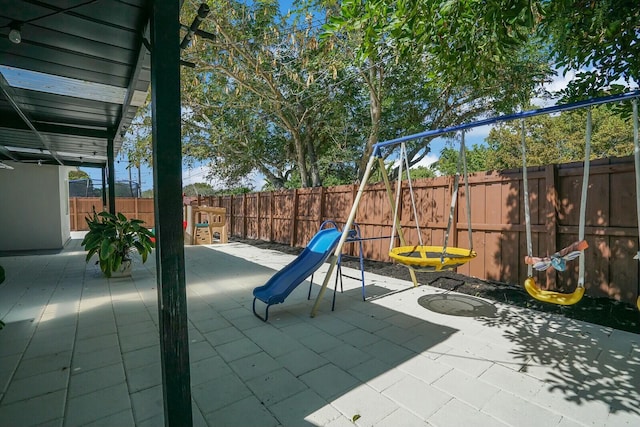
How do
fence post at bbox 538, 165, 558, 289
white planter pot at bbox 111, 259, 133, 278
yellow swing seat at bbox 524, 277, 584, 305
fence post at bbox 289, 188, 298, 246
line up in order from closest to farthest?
yellow swing seat at bbox 524, 277, 584, 305, fence post at bbox 538, 165, 558, 289, white planter pot at bbox 111, 259, 133, 278, fence post at bbox 289, 188, 298, 246

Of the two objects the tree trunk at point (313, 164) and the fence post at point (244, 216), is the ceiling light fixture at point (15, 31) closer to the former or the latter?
the tree trunk at point (313, 164)

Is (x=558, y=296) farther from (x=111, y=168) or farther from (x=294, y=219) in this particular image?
(x=111, y=168)

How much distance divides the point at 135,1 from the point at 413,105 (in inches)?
294

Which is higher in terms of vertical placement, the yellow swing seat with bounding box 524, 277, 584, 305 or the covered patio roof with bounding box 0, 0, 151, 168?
the covered patio roof with bounding box 0, 0, 151, 168

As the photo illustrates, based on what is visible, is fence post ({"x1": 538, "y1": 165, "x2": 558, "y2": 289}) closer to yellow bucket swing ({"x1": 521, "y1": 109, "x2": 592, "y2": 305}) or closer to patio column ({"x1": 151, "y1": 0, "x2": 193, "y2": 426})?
yellow bucket swing ({"x1": 521, "y1": 109, "x2": 592, "y2": 305})

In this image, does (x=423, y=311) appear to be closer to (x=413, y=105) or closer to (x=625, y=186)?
(x=625, y=186)

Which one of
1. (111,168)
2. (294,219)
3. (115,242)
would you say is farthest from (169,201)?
(294,219)

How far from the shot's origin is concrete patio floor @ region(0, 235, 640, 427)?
1620mm

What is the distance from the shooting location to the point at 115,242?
175 inches

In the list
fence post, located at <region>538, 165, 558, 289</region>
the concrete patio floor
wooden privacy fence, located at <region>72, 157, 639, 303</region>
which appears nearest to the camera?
the concrete patio floor

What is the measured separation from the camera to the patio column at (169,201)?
4.15ft

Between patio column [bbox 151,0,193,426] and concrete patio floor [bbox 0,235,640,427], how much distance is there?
1.36 ft

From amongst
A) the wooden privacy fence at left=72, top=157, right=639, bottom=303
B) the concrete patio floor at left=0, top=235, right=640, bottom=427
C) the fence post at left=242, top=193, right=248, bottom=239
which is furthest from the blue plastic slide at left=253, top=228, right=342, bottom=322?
the fence post at left=242, top=193, right=248, bottom=239

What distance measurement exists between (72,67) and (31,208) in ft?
21.5
